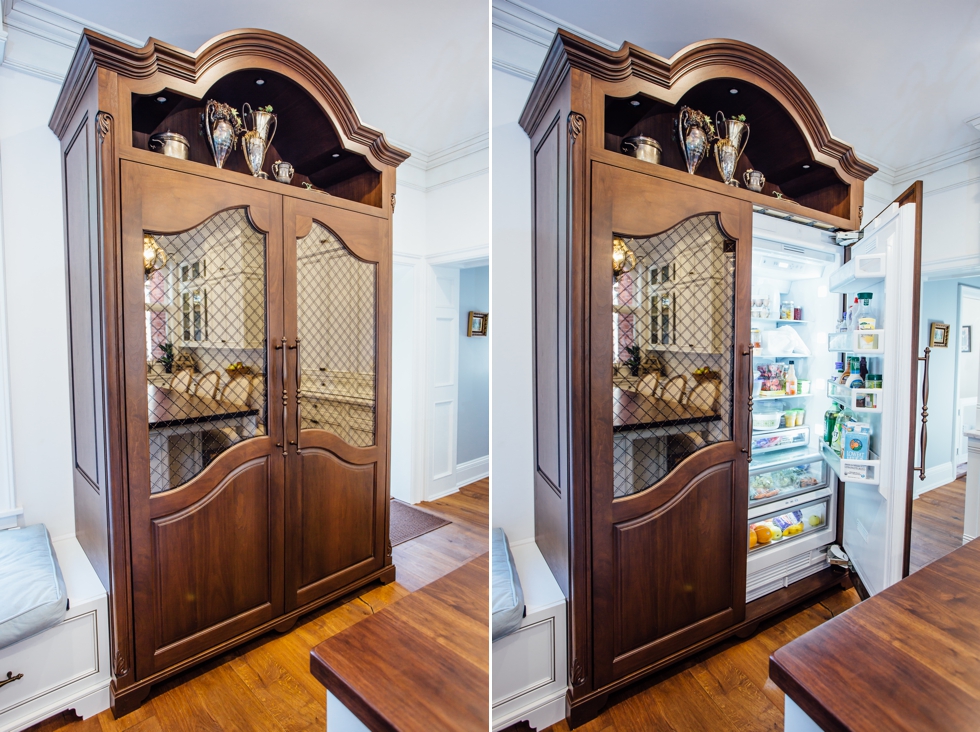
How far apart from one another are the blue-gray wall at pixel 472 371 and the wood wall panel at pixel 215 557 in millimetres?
255

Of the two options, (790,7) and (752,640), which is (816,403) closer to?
(752,640)

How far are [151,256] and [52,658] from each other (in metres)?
0.45

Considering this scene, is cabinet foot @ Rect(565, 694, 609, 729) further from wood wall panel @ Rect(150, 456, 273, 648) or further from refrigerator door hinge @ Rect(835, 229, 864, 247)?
refrigerator door hinge @ Rect(835, 229, 864, 247)

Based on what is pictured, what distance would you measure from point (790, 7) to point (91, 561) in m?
0.96

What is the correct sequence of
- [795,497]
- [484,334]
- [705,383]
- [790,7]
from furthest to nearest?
[705,383], [795,497], [790,7], [484,334]

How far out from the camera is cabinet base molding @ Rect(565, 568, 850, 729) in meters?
0.42

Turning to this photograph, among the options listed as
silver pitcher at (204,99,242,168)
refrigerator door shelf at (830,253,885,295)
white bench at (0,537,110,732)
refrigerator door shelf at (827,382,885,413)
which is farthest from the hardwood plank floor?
silver pitcher at (204,99,242,168)

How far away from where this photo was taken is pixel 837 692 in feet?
1.23

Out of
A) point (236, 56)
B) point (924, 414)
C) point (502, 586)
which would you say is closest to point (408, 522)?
point (502, 586)

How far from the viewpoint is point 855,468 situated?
1.46ft

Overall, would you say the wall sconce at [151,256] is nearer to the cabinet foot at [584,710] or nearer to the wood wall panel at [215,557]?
the wood wall panel at [215,557]

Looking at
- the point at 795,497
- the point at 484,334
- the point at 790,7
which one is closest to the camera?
the point at 484,334

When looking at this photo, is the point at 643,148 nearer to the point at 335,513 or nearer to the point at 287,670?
the point at 335,513

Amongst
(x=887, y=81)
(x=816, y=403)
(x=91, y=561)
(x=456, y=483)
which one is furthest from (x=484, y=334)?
(x=91, y=561)
